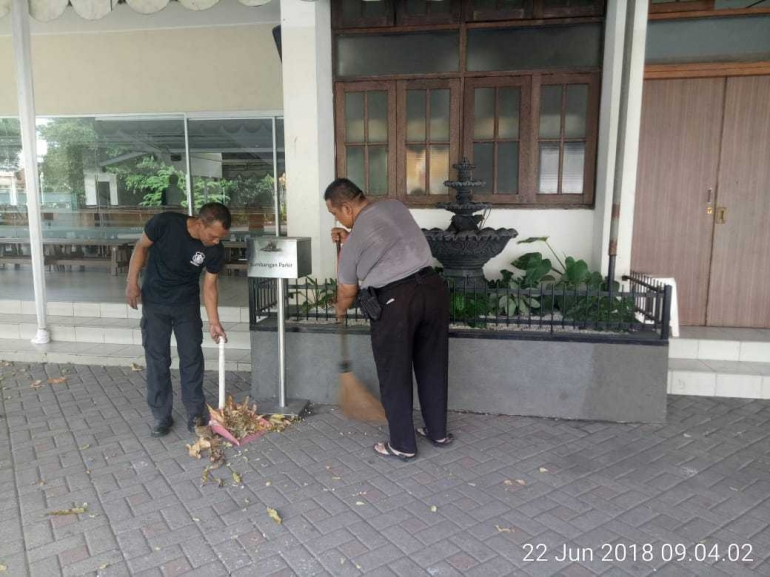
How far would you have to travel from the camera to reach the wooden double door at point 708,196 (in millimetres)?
5289

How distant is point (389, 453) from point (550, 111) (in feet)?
12.0

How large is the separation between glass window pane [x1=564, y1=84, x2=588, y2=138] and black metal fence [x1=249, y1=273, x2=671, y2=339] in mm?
1639

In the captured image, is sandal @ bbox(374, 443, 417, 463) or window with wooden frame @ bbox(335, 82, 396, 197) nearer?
sandal @ bbox(374, 443, 417, 463)

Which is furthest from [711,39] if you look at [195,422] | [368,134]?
[195,422]

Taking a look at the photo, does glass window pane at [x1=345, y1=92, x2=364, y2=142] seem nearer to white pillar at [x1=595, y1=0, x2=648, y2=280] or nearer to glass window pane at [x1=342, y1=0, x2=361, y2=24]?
glass window pane at [x1=342, y1=0, x2=361, y2=24]

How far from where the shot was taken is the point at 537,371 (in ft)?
13.6

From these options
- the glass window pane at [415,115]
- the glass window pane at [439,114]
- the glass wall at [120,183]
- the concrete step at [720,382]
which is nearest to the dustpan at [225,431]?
the glass window pane at [415,115]

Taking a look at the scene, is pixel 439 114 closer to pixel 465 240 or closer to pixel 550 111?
pixel 550 111

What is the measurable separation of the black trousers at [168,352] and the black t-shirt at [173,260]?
85 mm

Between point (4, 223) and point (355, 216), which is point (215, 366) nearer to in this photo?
point (355, 216)

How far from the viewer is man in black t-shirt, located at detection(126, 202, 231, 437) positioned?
3.71 meters

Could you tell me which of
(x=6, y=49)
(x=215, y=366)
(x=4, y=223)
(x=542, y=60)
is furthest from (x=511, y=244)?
(x=4, y=223)

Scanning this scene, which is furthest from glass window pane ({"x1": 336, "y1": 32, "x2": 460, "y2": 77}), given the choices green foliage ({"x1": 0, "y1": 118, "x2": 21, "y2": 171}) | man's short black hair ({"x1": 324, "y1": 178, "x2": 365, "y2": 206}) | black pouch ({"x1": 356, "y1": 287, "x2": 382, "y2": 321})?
green foliage ({"x1": 0, "y1": 118, "x2": 21, "y2": 171})

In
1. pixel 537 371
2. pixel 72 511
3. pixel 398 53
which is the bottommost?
pixel 72 511
